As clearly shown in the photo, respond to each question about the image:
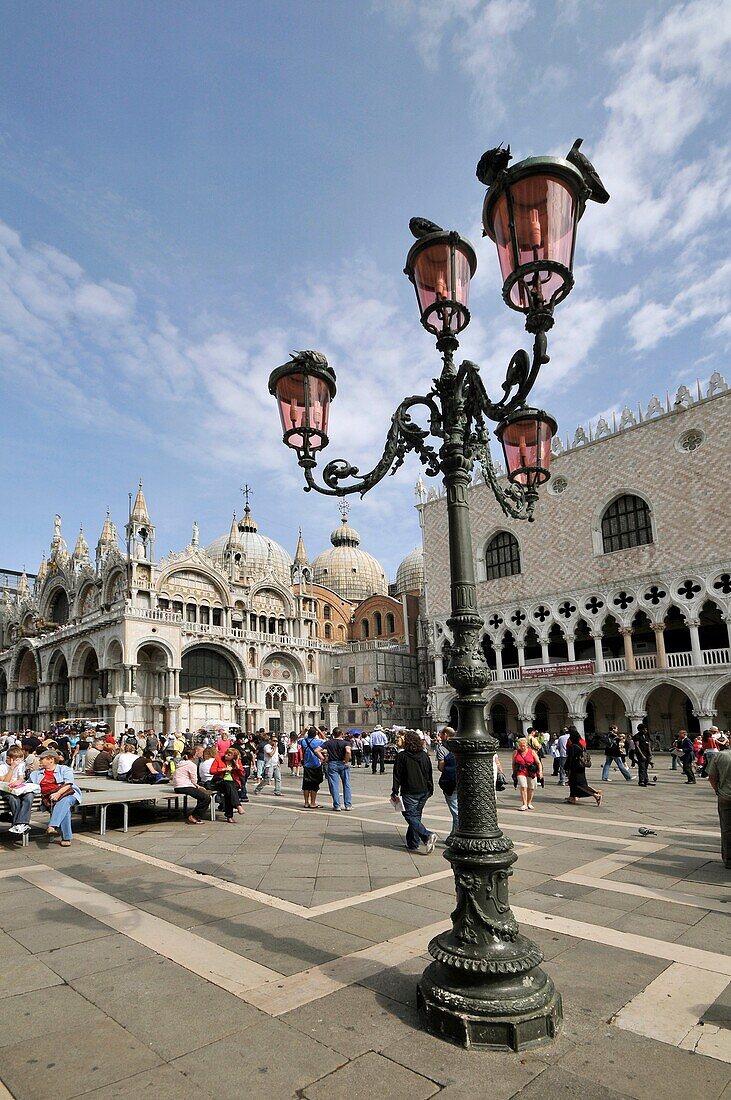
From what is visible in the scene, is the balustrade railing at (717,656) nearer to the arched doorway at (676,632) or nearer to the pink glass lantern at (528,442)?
the arched doorway at (676,632)

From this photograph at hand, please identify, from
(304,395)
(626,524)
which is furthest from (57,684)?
(304,395)

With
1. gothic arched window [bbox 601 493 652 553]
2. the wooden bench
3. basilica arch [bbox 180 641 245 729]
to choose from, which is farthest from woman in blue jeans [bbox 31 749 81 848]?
basilica arch [bbox 180 641 245 729]

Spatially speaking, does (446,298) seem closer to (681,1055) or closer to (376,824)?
(681,1055)

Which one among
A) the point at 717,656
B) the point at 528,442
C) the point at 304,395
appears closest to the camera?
the point at 304,395

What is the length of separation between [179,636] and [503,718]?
769 inches

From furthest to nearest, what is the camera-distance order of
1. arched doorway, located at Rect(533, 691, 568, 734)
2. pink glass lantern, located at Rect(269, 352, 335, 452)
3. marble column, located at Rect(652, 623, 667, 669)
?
1. arched doorway, located at Rect(533, 691, 568, 734)
2. marble column, located at Rect(652, 623, 667, 669)
3. pink glass lantern, located at Rect(269, 352, 335, 452)

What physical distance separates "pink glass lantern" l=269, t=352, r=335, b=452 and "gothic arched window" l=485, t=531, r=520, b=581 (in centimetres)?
3092

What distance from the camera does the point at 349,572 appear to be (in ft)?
210

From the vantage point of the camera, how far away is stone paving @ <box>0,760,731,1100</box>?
3.24 metres

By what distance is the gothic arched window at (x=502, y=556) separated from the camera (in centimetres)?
3566

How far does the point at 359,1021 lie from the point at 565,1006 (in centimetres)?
125

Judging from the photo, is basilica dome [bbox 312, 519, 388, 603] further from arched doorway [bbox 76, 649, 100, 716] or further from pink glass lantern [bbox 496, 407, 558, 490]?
pink glass lantern [bbox 496, 407, 558, 490]

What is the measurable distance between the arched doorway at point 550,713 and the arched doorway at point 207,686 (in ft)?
58.1

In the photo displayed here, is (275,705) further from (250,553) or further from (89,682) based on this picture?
(250,553)
